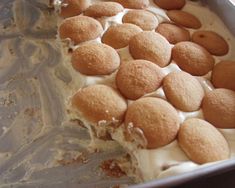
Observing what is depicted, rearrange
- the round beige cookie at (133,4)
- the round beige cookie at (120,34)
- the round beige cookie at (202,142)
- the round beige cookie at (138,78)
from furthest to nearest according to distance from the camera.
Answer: the round beige cookie at (133,4), the round beige cookie at (120,34), the round beige cookie at (138,78), the round beige cookie at (202,142)

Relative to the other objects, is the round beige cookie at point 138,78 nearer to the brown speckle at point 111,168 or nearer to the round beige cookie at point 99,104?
the round beige cookie at point 99,104

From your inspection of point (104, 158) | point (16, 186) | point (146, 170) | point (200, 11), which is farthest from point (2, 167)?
point (200, 11)

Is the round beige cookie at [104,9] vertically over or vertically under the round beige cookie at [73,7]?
over

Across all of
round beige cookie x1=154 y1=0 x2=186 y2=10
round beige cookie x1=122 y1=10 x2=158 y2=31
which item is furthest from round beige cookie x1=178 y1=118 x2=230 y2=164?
round beige cookie x1=154 y1=0 x2=186 y2=10

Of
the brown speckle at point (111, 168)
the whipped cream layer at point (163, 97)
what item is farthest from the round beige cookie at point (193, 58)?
the brown speckle at point (111, 168)

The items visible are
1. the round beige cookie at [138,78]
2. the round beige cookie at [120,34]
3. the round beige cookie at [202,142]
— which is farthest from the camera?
the round beige cookie at [120,34]

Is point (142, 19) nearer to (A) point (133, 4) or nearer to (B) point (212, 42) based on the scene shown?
(A) point (133, 4)
